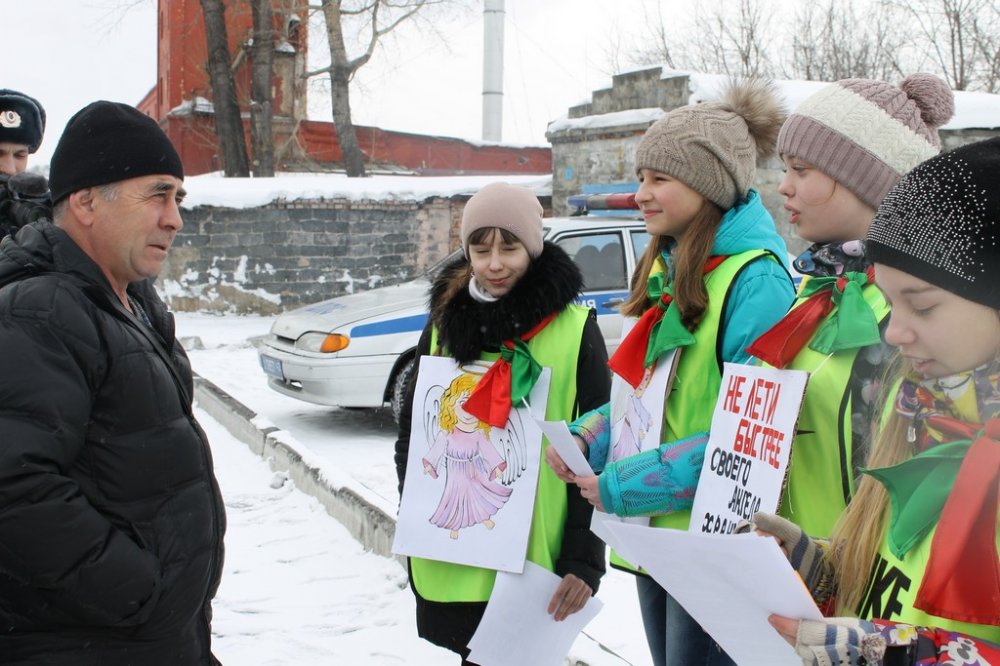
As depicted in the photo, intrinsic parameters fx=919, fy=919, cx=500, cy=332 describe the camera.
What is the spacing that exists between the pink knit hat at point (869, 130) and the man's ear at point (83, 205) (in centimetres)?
154

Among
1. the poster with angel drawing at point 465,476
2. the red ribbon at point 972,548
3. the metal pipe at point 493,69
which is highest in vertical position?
the metal pipe at point 493,69

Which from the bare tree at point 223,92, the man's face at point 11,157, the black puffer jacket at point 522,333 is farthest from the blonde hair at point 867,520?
the bare tree at point 223,92

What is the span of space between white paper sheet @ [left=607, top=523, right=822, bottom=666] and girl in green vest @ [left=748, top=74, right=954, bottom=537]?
42 cm

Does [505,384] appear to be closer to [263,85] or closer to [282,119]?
[263,85]

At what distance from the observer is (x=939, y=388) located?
1.33 metres

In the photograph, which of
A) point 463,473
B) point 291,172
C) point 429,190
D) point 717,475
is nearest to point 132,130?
point 463,473

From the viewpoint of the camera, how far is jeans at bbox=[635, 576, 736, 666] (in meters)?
2.15

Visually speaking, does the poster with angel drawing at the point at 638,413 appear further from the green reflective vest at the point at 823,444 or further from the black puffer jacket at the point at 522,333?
the green reflective vest at the point at 823,444

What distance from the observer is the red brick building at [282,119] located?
22388 millimetres

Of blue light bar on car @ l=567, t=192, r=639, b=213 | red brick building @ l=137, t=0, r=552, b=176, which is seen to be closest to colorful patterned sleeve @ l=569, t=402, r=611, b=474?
blue light bar on car @ l=567, t=192, r=639, b=213

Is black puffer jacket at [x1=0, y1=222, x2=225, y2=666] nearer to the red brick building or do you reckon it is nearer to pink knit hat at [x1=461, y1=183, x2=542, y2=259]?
pink knit hat at [x1=461, y1=183, x2=542, y2=259]

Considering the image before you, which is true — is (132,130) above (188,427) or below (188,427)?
above

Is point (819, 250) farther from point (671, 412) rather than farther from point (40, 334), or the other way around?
point (40, 334)

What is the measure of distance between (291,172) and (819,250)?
72.4 feet
